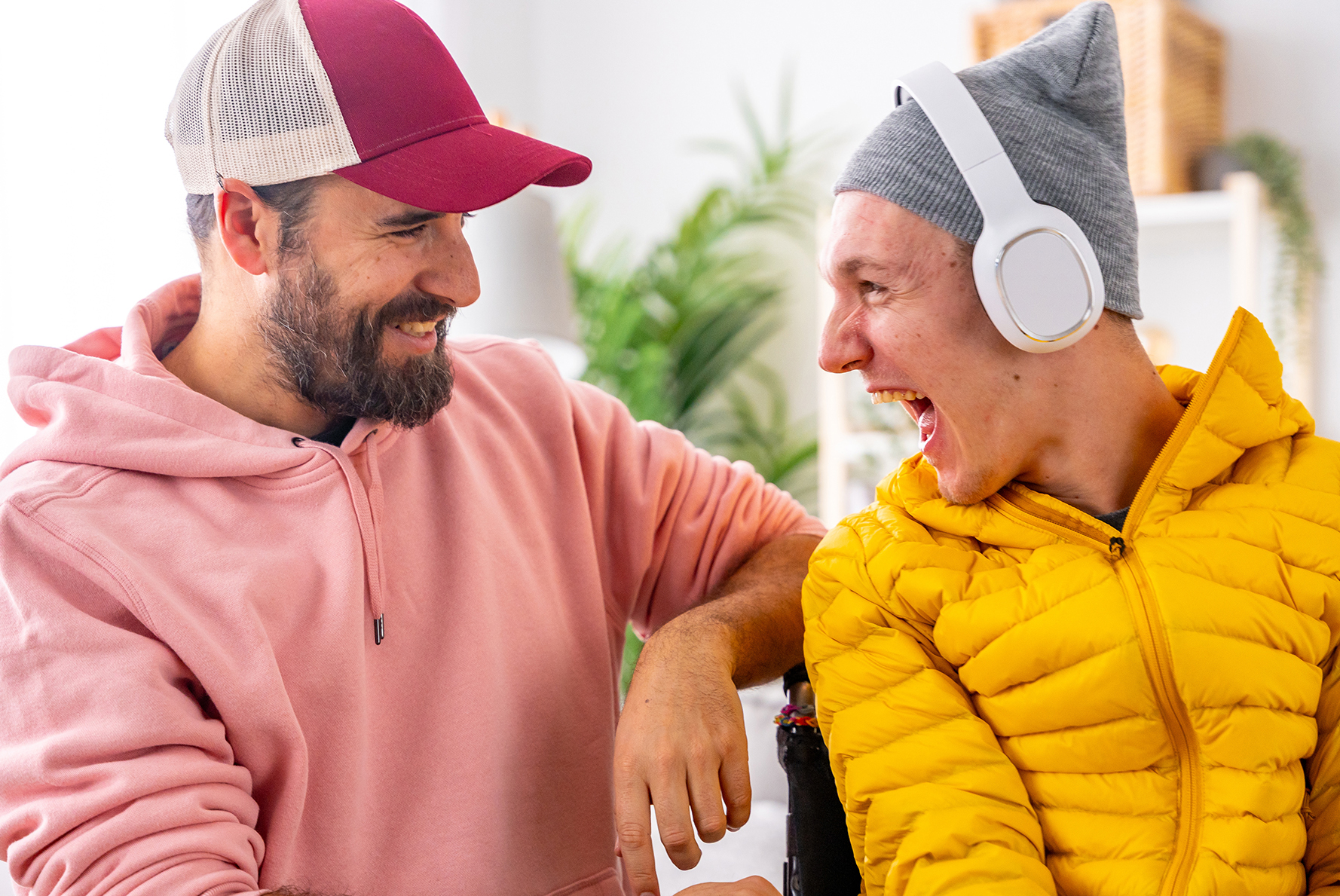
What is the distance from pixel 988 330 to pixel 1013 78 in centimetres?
23

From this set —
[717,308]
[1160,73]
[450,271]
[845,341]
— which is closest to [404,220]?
[450,271]

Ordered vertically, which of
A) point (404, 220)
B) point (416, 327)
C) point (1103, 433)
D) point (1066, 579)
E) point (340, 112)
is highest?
point (340, 112)

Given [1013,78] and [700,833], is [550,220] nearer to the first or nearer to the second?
[1013,78]

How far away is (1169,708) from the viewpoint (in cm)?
93

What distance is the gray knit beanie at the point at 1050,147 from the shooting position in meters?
0.96

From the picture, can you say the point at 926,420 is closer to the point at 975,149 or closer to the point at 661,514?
the point at 975,149

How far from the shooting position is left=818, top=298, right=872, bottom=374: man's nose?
103 centimetres

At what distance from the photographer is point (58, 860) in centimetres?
83

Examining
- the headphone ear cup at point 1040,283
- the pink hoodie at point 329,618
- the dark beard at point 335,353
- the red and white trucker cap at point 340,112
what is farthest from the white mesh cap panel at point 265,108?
the headphone ear cup at point 1040,283

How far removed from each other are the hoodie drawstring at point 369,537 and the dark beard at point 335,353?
0.19 feet

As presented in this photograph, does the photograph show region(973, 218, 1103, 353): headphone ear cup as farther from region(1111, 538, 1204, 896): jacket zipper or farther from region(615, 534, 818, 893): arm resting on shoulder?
region(615, 534, 818, 893): arm resting on shoulder

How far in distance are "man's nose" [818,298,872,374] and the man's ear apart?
576mm

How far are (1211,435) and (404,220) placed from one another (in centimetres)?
80

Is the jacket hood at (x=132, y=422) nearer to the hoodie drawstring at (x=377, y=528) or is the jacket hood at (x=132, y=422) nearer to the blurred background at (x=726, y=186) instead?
the hoodie drawstring at (x=377, y=528)
